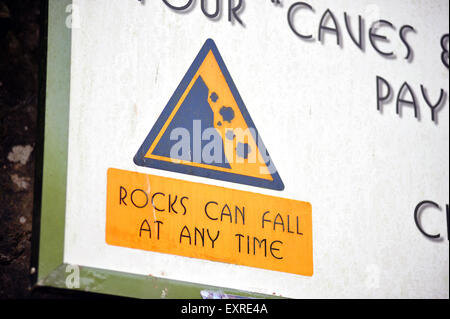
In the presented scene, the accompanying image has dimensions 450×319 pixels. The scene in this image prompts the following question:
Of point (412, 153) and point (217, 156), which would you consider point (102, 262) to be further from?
point (412, 153)

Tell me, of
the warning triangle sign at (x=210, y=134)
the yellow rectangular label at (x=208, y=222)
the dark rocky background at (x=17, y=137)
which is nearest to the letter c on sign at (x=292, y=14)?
the warning triangle sign at (x=210, y=134)

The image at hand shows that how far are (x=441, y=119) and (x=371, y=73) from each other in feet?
0.92

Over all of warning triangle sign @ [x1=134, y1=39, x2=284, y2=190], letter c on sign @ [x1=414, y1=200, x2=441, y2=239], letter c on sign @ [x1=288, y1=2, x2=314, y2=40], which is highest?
letter c on sign @ [x1=288, y1=2, x2=314, y2=40]

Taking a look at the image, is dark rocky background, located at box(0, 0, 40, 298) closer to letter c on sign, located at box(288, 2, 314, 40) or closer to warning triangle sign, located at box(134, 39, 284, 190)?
warning triangle sign, located at box(134, 39, 284, 190)

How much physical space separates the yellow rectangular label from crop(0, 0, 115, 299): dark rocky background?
0.94ft

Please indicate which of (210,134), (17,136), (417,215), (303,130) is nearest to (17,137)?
(17,136)

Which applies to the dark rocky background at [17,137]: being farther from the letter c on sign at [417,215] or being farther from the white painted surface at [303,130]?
the letter c on sign at [417,215]

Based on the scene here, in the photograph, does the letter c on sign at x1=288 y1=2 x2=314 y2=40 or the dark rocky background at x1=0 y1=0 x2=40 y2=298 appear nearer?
the dark rocky background at x1=0 y1=0 x2=40 y2=298

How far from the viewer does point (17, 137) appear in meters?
2.40

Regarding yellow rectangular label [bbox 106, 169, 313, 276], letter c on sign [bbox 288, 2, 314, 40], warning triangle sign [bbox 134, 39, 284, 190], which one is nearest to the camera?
yellow rectangular label [bbox 106, 169, 313, 276]

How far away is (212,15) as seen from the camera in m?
2.42

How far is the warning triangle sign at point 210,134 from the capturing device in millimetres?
2254

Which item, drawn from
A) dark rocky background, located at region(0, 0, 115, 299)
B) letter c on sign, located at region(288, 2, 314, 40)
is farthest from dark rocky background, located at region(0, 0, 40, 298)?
letter c on sign, located at region(288, 2, 314, 40)

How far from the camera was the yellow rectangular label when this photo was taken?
2.13 meters
